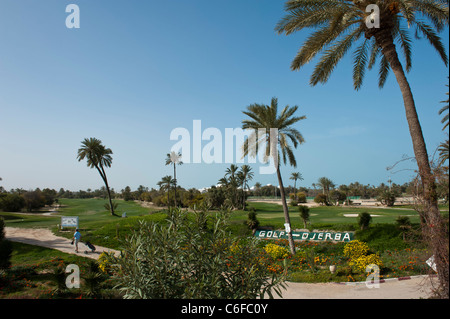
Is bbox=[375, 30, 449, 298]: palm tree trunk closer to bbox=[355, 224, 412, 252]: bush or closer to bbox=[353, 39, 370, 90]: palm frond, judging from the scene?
bbox=[353, 39, 370, 90]: palm frond

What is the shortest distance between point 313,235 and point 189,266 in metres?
18.6

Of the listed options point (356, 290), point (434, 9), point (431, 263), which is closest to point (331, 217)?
point (356, 290)

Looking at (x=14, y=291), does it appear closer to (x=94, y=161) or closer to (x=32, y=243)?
(x=32, y=243)

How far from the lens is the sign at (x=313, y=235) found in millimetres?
18719

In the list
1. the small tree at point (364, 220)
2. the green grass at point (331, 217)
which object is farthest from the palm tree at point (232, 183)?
the small tree at point (364, 220)

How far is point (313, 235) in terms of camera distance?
20.2 meters

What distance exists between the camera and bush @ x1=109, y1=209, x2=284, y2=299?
350cm

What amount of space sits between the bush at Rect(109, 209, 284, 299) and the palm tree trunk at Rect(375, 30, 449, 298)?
3469mm

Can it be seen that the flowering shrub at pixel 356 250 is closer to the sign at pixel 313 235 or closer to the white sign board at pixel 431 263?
the sign at pixel 313 235

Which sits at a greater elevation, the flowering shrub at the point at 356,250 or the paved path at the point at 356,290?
the flowering shrub at the point at 356,250

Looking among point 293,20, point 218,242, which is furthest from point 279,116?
point 218,242

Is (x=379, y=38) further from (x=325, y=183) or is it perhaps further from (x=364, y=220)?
(x=325, y=183)

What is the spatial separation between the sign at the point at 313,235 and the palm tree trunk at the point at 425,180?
13.1m
